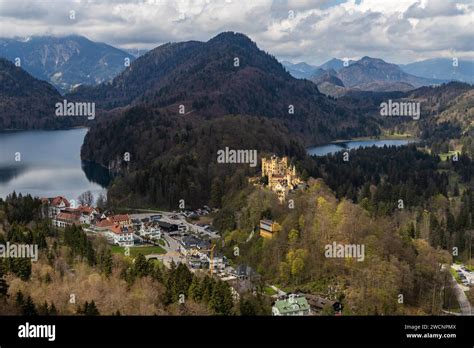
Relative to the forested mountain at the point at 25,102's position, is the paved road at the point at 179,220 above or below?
below

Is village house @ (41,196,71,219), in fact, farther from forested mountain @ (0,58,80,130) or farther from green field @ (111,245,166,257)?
forested mountain @ (0,58,80,130)

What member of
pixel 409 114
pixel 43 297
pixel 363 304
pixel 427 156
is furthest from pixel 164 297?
pixel 409 114

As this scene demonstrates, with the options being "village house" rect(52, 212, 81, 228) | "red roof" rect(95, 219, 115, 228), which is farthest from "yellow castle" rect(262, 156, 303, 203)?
"village house" rect(52, 212, 81, 228)

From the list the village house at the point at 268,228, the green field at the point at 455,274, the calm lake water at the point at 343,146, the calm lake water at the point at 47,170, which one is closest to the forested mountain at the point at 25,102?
the calm lake water at the point at 47,170

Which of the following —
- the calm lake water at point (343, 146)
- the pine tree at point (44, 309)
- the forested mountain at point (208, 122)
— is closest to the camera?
the pine tree at point (44, 309)

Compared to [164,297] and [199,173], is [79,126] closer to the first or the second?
[199,173]

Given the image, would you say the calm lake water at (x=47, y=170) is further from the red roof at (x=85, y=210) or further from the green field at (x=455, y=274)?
the green field at (x=455, y=274)

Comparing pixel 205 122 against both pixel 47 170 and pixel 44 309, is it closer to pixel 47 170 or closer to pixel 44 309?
pixel 47 170
